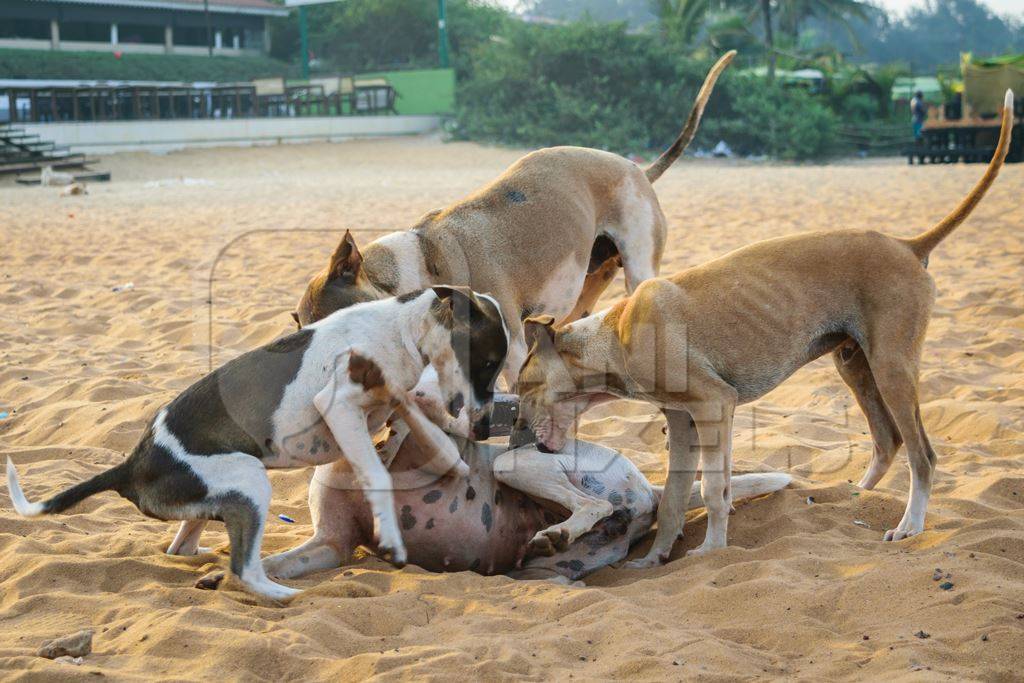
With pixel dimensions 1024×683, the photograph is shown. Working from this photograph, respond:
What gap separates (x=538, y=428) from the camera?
485 cm

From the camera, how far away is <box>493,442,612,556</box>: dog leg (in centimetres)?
438

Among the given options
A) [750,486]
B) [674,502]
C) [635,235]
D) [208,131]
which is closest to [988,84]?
[208,131]

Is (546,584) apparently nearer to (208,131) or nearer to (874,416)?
(874,416)

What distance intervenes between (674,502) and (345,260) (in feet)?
6.47

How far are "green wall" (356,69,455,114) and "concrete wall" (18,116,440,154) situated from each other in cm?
192

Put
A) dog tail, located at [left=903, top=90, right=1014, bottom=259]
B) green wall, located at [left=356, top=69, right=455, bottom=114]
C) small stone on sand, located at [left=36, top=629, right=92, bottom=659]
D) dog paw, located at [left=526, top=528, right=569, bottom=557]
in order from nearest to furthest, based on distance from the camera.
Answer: small stone on sand, located at [left=36, top=629, right=92, bottom=659]
dog paw, located at [left=526, top=528, right=569, bottom=557]
dog tail, located at [left=903, top=90, right=1014, bottom=259]
green wall, located at [left=356, top=69, right=455, bottom=114]

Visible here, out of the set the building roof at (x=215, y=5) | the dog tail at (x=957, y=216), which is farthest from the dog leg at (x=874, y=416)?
Result: the building roof at (x=215, y=5)

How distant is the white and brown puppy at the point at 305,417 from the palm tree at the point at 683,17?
129 feet

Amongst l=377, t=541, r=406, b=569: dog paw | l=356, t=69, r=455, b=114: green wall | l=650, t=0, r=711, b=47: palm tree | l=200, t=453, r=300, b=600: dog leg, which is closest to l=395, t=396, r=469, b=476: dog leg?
l=377, t=541, r=406, b=569: dog paw

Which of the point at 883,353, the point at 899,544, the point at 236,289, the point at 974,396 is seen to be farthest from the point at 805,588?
the point at 236,289

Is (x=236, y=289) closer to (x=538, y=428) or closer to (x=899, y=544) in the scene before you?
(x=538, y=428)

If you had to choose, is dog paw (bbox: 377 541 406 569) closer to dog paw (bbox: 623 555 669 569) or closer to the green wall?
dog paw (bbox: 623 555 669 569)

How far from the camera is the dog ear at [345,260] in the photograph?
5.30 m

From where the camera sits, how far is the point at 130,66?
40.3 metres
